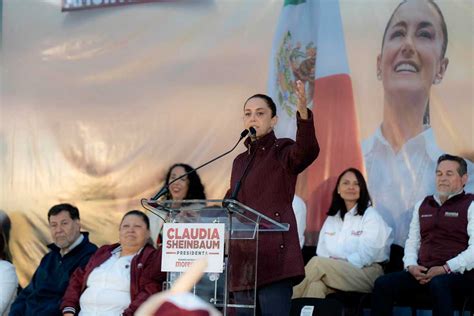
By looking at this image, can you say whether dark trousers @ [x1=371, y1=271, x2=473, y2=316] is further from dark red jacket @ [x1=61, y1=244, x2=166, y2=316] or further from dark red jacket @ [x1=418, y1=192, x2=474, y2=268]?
dark red jacket @ [x1=61, y1=244, x2=166, y2=316]

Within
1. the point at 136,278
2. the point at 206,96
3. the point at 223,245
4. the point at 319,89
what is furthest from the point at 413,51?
the point at 223,245

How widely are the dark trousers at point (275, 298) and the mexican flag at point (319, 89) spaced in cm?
209

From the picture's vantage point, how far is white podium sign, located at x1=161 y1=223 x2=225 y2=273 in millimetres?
3617

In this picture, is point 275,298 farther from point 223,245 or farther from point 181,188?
point 181,188

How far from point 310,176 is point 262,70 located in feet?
2.56

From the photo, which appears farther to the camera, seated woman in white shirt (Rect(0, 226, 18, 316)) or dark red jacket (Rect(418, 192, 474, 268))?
seated woman in white shirt (Rect(0, 226, 18, 316))

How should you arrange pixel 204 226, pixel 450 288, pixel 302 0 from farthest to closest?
pixel 302 0 < pixel 450 288 < pixel 204 226

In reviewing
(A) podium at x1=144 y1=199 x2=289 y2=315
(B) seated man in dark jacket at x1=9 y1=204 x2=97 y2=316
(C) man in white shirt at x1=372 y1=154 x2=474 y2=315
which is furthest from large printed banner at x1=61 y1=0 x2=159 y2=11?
(A) podium at x1=144 y1=199 x2=289 y2=315

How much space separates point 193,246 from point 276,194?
46 centimetres

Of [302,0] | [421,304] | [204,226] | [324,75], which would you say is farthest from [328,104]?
[204,226]

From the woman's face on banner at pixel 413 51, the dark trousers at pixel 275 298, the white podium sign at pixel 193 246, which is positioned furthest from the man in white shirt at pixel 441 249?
the white podium sign at pixel 193 246

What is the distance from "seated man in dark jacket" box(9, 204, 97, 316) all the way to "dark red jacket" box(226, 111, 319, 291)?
2.03 metres

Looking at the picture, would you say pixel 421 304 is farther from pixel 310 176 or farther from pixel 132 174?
pixel 132 174

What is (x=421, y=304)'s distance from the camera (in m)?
5.17
